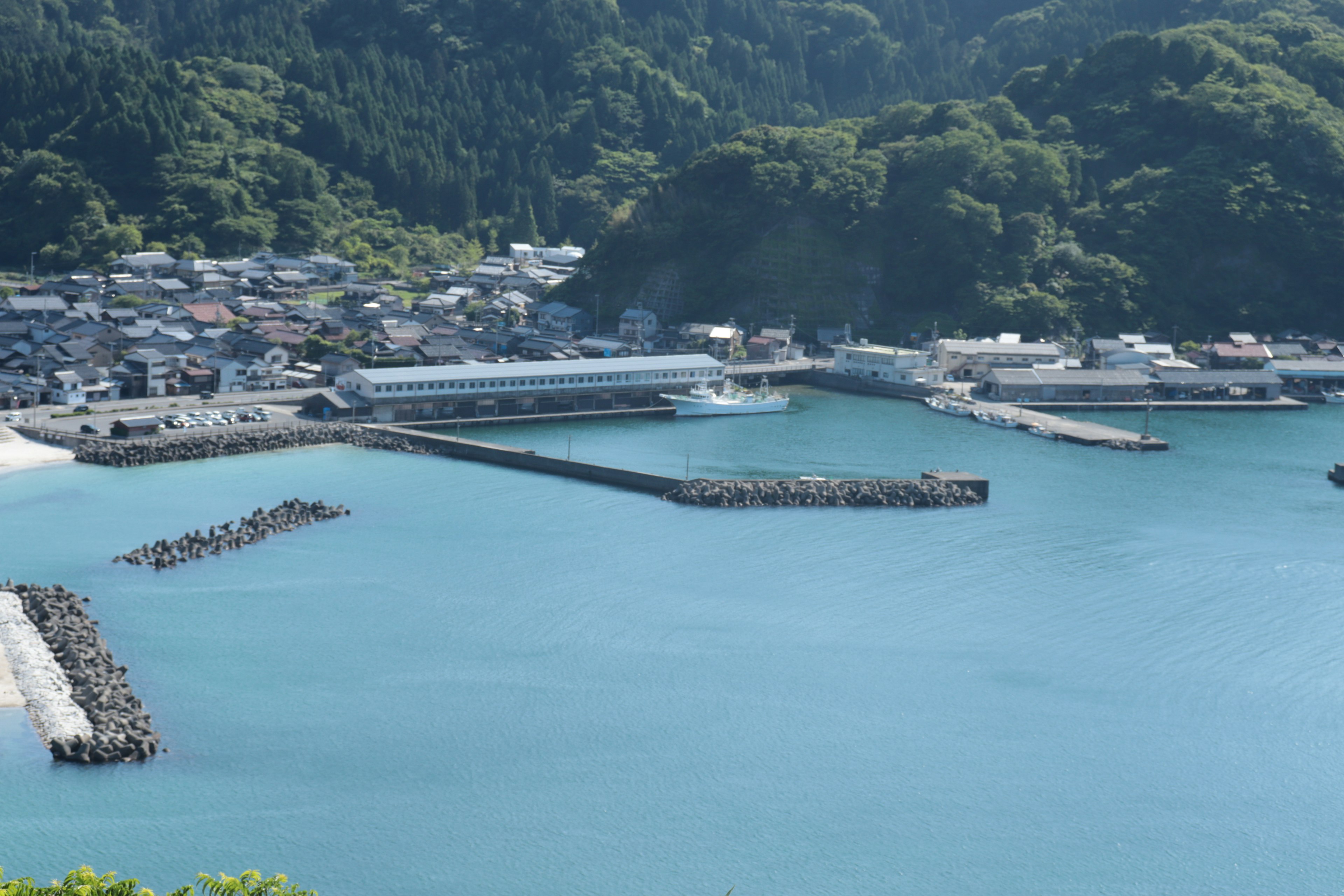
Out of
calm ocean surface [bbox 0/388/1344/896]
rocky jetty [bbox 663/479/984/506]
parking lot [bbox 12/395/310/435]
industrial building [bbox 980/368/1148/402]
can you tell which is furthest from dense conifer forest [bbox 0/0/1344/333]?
calm ocean surface [bbox 0/388/1344/896]

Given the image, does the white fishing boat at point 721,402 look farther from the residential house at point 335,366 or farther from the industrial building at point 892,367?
the residential house at point 335,366

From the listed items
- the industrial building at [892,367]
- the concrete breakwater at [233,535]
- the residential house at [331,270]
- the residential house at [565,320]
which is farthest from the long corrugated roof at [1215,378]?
the residential house at [331,270]

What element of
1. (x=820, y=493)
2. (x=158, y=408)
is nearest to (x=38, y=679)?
(x=820, y=493)

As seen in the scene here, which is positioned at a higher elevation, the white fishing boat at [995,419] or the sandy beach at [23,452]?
the white fishing boat at [995,419]

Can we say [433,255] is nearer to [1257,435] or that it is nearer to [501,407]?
[501,407]

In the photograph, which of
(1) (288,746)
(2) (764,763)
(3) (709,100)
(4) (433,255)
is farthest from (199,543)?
(3) (709,100)
